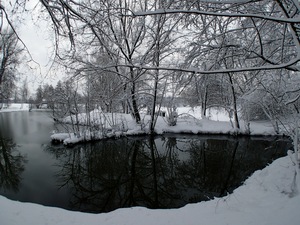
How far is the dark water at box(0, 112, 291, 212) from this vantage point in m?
5.84

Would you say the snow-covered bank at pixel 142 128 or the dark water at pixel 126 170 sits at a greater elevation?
the snow-covered bank at pixel 142 128

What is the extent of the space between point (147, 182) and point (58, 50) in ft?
18.3

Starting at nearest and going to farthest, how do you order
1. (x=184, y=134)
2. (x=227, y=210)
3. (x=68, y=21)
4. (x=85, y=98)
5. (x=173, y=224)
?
1. (x=68, y=21)
2. (x=173, y=224)
3. (x=227, y=210)
4. (x=85, y=98)
5. (x=184, y=134)

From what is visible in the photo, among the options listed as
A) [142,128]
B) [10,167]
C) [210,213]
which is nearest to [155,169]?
[210,213]

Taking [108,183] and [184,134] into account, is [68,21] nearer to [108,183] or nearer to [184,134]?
[108,183]

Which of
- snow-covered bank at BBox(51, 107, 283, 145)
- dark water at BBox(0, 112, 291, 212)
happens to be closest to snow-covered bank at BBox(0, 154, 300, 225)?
dark water at BBox(0, 112, 291, 212)

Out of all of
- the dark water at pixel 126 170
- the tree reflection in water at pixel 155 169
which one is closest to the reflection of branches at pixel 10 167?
the dark water at pixel 126 170

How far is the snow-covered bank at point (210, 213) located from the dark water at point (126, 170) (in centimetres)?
127

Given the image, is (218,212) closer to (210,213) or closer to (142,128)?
(210,213)

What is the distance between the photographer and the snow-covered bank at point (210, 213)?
322cm

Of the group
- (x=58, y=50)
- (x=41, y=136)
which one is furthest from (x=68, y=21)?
(x=41, y=136)

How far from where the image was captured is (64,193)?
6.12m

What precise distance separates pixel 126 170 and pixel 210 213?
5.00 metres

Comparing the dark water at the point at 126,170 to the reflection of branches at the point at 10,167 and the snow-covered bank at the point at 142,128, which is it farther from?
the snow-covered bank at the point at 142,128
